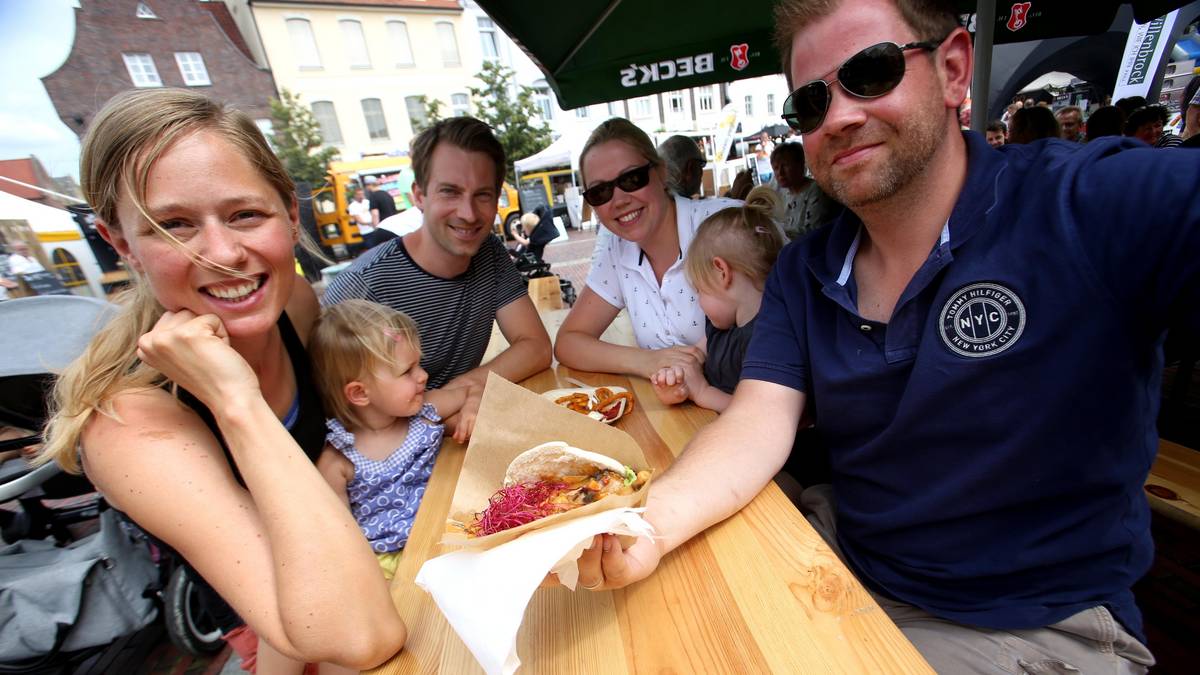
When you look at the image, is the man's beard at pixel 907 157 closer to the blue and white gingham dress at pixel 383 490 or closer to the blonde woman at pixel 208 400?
the blonde woman at pixel 208 400

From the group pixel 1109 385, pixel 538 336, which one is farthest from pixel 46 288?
pixel 1109 385

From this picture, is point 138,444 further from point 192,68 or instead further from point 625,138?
point 192,68

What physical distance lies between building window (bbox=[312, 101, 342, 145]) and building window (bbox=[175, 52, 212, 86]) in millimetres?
6704

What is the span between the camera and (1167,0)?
290cm

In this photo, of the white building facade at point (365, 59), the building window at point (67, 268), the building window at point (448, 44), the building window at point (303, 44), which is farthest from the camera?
the building window at point (448, 44)

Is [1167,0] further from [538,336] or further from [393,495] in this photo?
[393,495]

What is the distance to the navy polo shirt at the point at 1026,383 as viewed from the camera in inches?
37.4

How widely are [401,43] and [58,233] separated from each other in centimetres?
2689

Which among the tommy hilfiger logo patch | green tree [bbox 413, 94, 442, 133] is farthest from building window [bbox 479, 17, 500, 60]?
the tommy hilfiger logo patch

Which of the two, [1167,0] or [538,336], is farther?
[1167,0]

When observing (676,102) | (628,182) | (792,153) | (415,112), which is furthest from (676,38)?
(415,112)

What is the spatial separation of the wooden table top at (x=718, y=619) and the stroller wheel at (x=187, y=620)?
194 cm

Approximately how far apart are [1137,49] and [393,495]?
41.7 ft

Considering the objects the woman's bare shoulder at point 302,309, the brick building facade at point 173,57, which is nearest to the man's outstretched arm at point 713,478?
the woman's bare shoulder at point 302,309
